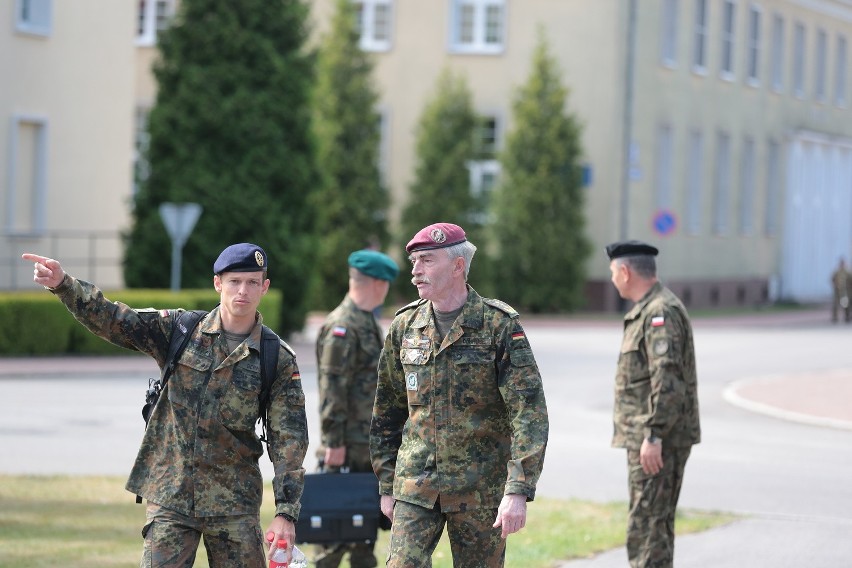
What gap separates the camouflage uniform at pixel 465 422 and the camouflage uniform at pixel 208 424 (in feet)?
1.57

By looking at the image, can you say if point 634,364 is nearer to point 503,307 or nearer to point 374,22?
point 503,307

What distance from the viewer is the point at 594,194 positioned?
43656 millimetres

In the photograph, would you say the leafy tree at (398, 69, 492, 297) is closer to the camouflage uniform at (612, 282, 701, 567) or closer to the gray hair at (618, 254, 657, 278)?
the gray hair at (618, 254, 657, 278)

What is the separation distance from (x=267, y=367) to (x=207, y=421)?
31 centimetres

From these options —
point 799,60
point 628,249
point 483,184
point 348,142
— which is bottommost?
point 628,249

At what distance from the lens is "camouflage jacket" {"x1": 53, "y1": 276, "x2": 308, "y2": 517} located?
6539mm

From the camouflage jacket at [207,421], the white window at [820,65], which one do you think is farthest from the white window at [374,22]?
the camouflage jacket at [207,421]

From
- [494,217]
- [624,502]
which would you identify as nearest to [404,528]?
[624,502]

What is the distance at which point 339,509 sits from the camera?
822 centimetres

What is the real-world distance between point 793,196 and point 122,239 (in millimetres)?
30459

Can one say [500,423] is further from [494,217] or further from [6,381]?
[494,217]

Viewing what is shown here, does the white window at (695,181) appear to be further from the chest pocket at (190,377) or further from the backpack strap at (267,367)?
the chest pocket at (190,377)

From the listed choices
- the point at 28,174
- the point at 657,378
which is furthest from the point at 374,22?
the point at 657,378

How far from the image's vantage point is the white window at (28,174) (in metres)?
29.5
